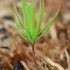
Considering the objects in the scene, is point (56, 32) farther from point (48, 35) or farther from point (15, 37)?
point (15, 37)

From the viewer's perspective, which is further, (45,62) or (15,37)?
(15,37)

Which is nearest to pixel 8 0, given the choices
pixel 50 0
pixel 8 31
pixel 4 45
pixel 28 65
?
pixel 50 0

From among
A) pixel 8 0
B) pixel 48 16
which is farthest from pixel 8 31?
pixel 8 0

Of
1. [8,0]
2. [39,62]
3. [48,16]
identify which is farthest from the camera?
[8,0]

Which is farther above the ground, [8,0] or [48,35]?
[8,0]

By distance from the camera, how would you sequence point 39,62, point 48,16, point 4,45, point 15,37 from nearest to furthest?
1. point 39,62
2. point 4,45
3. point 15,37
4. point 48,16

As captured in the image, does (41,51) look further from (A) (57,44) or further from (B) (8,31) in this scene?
(B) (8,31)
